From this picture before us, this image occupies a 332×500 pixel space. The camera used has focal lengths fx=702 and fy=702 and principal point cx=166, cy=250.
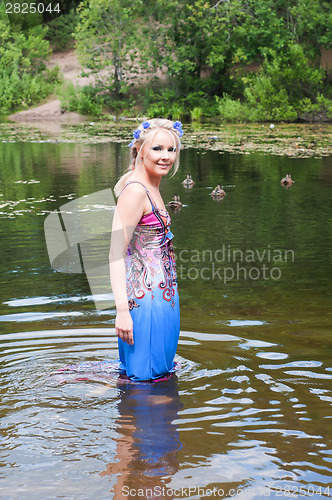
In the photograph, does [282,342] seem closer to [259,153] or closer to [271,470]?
[271,470]

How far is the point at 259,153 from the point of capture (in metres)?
21.8

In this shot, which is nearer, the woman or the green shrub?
the woman

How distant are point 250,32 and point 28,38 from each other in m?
18.6

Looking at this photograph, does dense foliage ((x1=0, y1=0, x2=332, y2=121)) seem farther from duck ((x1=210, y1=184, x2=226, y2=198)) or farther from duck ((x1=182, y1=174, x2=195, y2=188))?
duck ((x1=210, y1=184, x2=226, y2=198))

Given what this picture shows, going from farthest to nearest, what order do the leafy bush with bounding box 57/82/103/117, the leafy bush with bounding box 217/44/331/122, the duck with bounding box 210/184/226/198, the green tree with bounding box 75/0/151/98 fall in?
the green tree with bounding box 75/0/151/98 → the leafy bush with bounding box 57/82/103/117 → the leafy bush with bounding box 217/44/331/122 → the duck with bounding box 210/184/226/198

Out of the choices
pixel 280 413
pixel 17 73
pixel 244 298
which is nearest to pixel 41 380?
pixel 280 413

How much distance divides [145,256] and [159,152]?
0.66 metres

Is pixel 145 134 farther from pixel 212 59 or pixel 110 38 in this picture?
pixel 110 38

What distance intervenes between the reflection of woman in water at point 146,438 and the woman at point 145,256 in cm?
24

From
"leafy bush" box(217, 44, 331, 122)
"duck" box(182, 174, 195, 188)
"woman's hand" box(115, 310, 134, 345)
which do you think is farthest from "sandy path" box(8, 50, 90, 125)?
"woman's hand" box(115, 310, 134, 345)

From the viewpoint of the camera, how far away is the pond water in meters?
3.73

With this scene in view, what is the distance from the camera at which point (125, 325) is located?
14.2 feet

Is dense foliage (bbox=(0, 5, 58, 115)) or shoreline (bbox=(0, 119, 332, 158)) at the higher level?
dense foliage (bbox=(0, 5, 58, 115))

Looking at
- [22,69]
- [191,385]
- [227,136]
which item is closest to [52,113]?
[22,69]
